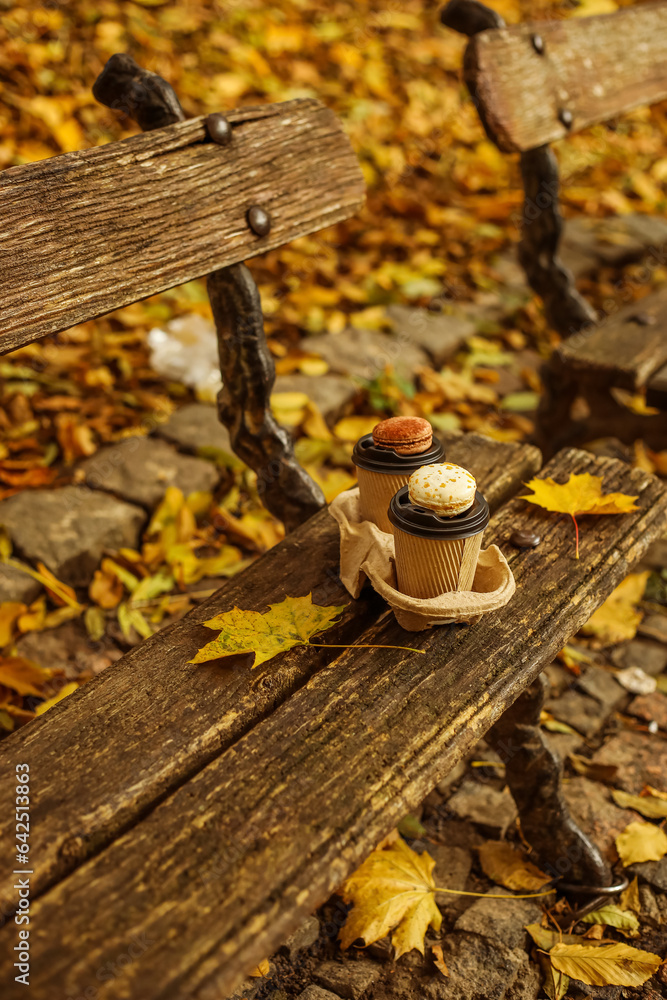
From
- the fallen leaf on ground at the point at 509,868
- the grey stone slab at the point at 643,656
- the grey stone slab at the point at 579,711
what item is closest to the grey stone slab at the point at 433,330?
the grey stone slab at the point at 643,656

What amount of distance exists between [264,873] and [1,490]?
1.92 m

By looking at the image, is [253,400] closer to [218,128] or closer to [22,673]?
[218,128]

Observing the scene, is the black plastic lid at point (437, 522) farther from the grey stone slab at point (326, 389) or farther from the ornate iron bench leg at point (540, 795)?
the grey stone slab at point (326, 389)

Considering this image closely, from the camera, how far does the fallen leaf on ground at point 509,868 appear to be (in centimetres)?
167

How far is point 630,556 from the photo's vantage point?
1.45 m

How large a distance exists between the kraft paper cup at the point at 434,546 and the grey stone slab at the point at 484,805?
83cm

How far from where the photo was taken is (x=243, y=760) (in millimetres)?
1034

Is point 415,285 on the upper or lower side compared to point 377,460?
lower

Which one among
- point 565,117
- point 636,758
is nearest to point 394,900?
point 636,758

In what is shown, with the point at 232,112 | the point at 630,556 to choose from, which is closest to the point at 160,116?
the point at 232,112

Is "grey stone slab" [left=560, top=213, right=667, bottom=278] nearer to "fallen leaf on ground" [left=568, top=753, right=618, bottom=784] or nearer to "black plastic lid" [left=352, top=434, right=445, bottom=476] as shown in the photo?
"fallen leaf on ground" [left=568, top=753, right=618, bottom=784]

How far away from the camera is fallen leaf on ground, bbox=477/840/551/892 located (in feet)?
5.49

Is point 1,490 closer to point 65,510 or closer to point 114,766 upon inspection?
point 65,510

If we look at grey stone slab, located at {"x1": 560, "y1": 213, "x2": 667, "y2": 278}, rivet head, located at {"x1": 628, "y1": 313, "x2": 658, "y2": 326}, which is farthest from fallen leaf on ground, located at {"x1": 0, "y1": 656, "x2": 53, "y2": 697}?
grey stone slab, located at {"x1": 560, "y1": 213, "x2": 667, "y2": 278}
